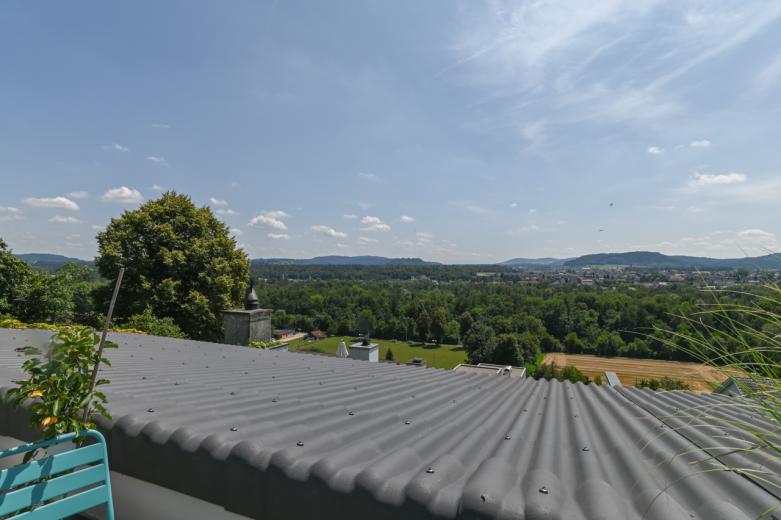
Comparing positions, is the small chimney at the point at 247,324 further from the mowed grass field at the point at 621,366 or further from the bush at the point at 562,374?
the mowed grass field at the point at 621,366

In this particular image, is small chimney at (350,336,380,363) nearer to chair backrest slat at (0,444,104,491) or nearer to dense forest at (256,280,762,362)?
chair backrest slat at (0,444,104,491)

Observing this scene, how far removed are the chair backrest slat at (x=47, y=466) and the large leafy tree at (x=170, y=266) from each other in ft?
49.1

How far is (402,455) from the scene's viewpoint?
1.81 m

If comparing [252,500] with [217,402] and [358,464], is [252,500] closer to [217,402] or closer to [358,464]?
[358,464]

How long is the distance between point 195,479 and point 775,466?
2899 millimetres

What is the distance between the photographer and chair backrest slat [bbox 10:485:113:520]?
167 cm

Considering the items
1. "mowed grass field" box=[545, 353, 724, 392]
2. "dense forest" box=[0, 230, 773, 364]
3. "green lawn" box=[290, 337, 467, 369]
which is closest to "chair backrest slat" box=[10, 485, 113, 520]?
"dense forest" box=[0, 230, 773, 364]

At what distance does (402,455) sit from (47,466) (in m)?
1.64

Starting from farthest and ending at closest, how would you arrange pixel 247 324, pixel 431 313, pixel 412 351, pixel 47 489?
1. pixel 431 313
2. pixel 412 351
3. pixel 247 324
4. pixel 47 489

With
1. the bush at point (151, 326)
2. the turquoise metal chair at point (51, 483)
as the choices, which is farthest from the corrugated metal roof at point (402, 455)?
the bush at point (151, 326)

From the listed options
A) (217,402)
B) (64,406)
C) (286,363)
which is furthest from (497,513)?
(286,363)

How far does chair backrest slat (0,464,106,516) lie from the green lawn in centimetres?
5230

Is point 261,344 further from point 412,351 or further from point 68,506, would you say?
point 412,351

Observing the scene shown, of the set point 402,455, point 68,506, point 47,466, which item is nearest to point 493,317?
point 402,455
